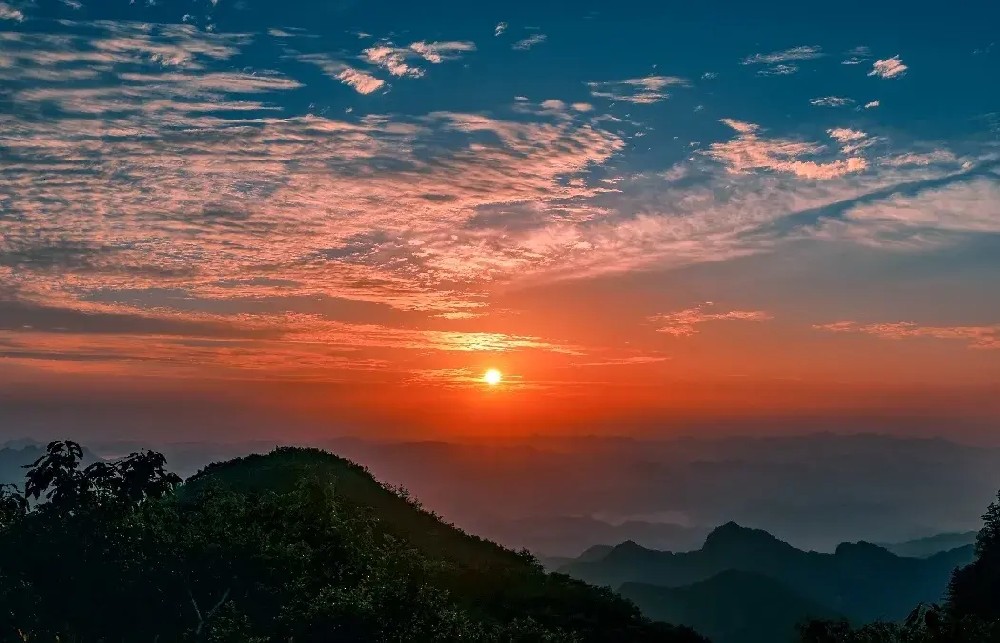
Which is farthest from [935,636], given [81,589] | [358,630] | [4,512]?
[4,512]

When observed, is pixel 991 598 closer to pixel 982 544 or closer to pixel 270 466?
pixel 982 544

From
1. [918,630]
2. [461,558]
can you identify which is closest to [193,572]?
[461,558]

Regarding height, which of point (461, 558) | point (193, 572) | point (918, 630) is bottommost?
point (461, 558)

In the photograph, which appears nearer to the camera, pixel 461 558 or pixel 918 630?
pixel 918 630

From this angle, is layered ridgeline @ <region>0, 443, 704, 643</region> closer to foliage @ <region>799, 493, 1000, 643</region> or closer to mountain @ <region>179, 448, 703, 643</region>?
mountain @ <region>179, 448, 703, 643</region>

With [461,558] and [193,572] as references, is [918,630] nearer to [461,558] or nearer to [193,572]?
[461,558]

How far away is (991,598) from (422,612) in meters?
64.3

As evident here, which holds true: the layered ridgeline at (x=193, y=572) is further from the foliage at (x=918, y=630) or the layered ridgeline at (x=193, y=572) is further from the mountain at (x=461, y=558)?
the foliage at (x=918, y=630)

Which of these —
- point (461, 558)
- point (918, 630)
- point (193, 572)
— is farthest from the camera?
point (461, 558)

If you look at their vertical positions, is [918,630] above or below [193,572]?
below

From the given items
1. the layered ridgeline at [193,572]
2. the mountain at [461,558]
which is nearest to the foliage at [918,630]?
the mountain at [461,558]

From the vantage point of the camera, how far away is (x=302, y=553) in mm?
54781

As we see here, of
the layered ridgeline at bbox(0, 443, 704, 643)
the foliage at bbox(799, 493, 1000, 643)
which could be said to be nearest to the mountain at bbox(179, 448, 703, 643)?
the layered ridgeline at bbox(0, 443, 704, 643)

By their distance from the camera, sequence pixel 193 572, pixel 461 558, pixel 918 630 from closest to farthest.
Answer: pixel 918 630, pixel 193 572, pixel 461 558
